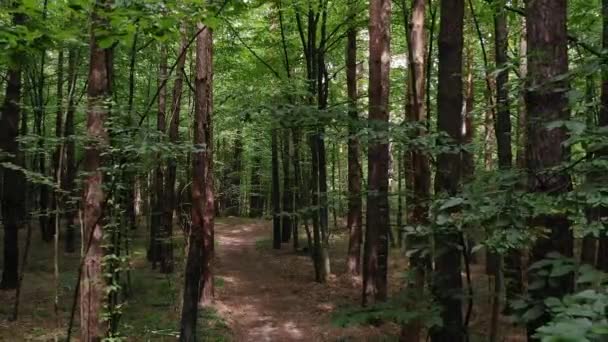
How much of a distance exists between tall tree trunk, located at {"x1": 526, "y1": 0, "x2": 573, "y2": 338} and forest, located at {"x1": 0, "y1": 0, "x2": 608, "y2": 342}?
0.02m

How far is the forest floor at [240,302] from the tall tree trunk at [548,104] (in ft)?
13.1

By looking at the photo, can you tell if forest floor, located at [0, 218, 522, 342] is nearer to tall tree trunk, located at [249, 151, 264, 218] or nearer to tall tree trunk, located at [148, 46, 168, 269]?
tall tree trunk, located at [148, 46, 168, 269]

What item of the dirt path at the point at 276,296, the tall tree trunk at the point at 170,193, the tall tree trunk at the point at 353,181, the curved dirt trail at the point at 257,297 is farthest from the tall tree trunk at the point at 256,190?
the tall tree trunk at the point at 353,181

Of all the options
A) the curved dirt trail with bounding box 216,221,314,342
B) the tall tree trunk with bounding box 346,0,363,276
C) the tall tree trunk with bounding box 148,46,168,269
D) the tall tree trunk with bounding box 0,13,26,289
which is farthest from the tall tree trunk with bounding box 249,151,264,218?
the tall tree trunk with bounding box 0,13,26,289

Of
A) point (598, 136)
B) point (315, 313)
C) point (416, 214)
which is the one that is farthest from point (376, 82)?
point (598, 136)

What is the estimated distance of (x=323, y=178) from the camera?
16.9 metres

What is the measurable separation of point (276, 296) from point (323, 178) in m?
4.34

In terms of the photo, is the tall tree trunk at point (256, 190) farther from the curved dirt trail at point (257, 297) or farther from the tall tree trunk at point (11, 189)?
the tall tree trunk at point (11, 189)

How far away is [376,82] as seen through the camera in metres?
12.1

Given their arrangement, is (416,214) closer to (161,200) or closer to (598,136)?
(598,136)

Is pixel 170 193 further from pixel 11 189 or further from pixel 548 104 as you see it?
pixel 548 104

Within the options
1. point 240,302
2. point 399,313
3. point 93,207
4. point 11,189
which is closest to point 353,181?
point 240,302

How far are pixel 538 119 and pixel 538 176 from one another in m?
0.43

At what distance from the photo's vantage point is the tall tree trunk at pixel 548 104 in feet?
12.6
